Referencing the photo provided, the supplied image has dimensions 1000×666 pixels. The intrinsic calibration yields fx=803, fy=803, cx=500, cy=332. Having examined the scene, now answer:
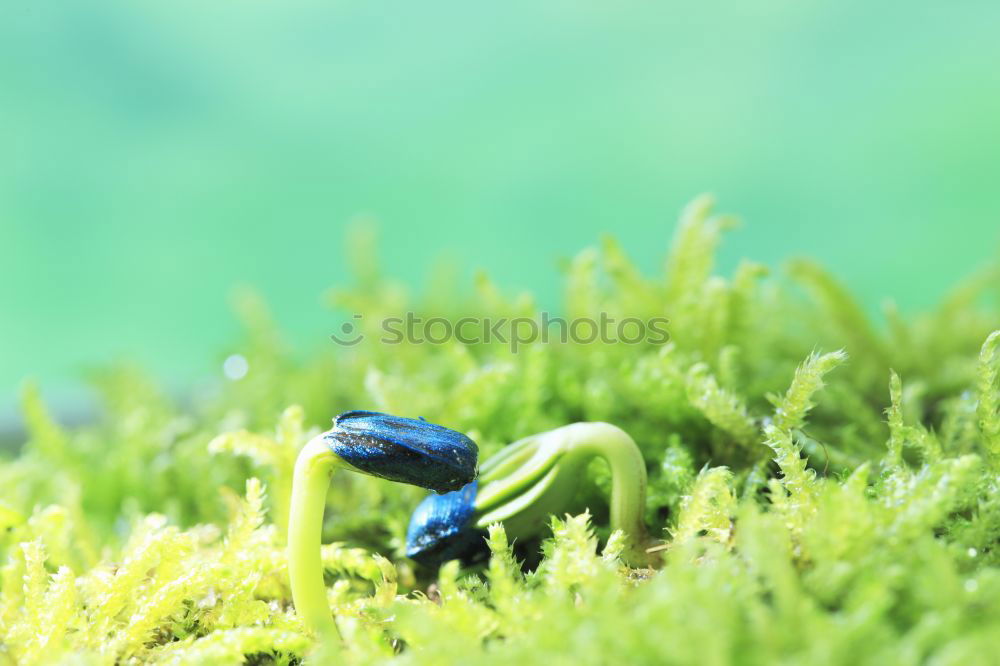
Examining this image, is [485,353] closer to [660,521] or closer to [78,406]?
[660,521]

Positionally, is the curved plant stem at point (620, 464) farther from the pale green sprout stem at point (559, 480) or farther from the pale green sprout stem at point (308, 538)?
the pale green sprout stem at point (308, 538)

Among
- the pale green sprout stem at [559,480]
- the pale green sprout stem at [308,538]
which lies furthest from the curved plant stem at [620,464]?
the pale green sprout stem at [308,538]

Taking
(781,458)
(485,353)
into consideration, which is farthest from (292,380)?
(781,458)

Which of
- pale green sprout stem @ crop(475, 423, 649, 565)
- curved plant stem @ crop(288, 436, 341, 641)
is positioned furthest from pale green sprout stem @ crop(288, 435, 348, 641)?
pale green sprout stem @ crop(475, 423, 649, 565)

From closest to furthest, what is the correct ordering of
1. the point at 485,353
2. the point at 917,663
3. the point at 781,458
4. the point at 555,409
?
the point at 917,663 → the point at 781,458 → the point at 555,409 → the point at 485,353

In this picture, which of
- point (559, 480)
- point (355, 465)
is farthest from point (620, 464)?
point (355, 465)

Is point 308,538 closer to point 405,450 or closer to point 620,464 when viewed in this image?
point 405,450
